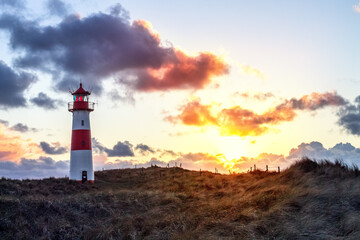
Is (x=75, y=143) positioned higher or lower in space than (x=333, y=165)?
higher

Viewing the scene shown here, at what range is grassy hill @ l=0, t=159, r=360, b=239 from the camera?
1395 cm

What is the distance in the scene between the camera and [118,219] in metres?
19.2

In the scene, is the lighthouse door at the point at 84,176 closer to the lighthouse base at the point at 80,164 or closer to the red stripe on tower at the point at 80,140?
the lighthouse base at the point at 80,164

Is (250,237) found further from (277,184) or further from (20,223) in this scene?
(20,223)

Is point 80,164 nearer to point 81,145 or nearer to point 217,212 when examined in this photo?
point 81,145

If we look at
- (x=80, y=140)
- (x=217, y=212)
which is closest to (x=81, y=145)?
(x=80, y=140)

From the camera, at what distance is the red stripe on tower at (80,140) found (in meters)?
34.3

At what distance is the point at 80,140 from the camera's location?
3434 cm

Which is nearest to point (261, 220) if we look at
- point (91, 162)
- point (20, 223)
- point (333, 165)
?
point (333, 165)

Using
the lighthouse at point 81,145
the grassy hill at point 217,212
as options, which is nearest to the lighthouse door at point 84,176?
the lighthouse at point 81,145

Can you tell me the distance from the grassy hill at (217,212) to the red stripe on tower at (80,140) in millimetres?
9556

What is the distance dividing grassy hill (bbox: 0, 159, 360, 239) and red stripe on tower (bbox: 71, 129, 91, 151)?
31.4 ft

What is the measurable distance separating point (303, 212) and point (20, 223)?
1360 cm

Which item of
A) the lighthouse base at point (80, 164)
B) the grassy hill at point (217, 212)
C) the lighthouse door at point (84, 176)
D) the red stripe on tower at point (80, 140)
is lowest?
the grassy hill at point (217, 212)
